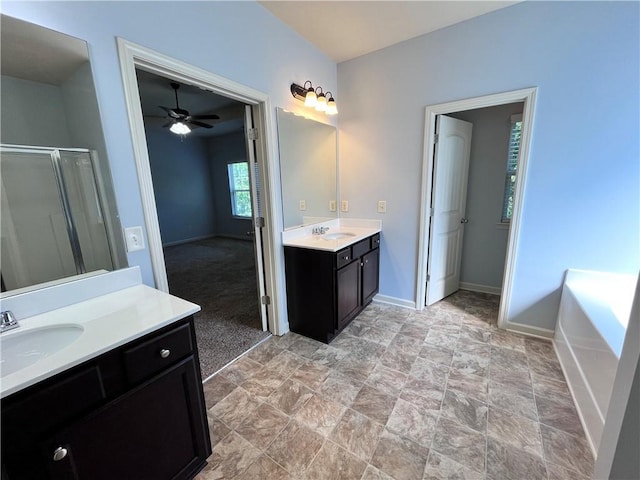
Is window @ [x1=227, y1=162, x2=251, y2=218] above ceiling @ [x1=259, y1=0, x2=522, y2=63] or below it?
below

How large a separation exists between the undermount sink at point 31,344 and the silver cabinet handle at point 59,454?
0.38m

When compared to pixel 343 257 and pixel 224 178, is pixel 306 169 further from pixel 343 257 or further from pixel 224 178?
pixel 224 178

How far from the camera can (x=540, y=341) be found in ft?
7.61

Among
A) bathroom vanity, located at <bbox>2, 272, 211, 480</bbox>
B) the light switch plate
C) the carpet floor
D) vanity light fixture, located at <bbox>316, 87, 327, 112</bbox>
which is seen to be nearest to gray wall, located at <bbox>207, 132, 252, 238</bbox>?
the carpet floor

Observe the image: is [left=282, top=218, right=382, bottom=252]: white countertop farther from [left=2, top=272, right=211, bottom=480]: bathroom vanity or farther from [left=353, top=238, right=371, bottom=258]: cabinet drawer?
[left=2, top=272, right=211, bottom=480]: bathroom vanity

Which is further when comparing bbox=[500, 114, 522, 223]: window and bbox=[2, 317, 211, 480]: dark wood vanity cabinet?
bbox=[500, 114, 522, 223]: window

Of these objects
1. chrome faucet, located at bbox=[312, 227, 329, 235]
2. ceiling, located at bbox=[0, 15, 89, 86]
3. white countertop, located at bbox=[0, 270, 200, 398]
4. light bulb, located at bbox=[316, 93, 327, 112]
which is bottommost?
white countertop, located at bbox=[0, 270, 200, 398]

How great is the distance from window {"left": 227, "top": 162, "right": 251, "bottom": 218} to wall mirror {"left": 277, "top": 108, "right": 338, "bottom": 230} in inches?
161

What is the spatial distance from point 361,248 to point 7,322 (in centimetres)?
226

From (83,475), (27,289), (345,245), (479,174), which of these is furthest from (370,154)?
(83,475)

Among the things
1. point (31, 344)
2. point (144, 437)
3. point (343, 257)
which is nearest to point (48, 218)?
point (31, 344)

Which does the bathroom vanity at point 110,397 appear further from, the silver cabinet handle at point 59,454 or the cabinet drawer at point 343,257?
the cabinet drawer at point 343,257

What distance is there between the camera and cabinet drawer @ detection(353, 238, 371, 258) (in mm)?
2492

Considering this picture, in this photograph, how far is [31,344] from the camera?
1042 mm
